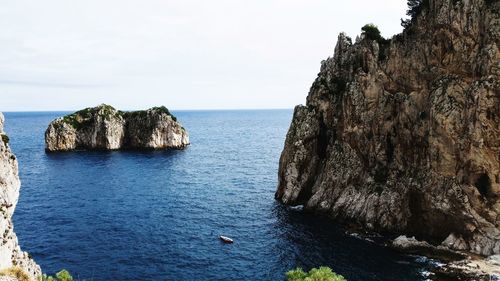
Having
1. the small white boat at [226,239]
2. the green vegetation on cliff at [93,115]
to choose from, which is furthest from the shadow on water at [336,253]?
the green vegetation on cliff at [93,115]

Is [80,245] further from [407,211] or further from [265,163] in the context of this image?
[265,163]

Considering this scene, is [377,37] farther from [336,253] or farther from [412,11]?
[336,253]

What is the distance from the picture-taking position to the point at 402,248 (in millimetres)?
64875

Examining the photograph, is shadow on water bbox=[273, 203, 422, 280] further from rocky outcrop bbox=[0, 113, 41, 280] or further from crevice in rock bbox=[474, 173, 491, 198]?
rocky outcrop bbox=[0, 113, 41, 280]

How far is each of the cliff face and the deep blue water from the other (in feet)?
30.4

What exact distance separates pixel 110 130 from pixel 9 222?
13951cm

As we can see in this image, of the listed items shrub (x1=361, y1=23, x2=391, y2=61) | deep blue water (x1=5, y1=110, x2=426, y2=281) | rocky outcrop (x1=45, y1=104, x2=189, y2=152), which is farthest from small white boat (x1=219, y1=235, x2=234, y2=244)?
rocky outcrop (x1=45, y1=104, x2=189, y2=152)

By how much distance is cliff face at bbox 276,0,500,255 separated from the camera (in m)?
62.7

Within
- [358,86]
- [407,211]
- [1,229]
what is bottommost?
[407,211]

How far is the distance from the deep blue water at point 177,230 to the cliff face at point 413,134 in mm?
9253

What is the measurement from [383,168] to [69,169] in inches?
4031

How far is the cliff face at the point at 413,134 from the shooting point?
62.7 m

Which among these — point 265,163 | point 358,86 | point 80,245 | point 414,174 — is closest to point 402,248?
point 414,174

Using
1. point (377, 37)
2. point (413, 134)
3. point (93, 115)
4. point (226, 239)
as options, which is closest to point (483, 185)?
point (413, 134)
